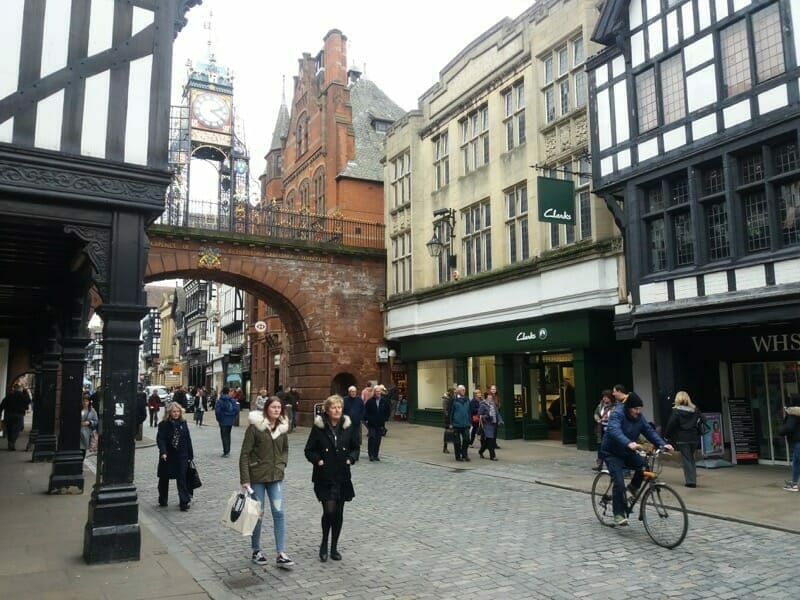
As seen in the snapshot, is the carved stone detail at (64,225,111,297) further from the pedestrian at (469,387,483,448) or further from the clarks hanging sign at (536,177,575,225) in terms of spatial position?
the clarks hanging sign at (536,177,575,225)

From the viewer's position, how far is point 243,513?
6406 mm

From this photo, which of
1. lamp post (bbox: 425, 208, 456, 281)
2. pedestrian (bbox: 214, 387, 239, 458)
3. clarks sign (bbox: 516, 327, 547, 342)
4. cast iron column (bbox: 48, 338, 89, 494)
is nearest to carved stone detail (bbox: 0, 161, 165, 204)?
cast iron column (bbox: 48, 338, 89, 494)

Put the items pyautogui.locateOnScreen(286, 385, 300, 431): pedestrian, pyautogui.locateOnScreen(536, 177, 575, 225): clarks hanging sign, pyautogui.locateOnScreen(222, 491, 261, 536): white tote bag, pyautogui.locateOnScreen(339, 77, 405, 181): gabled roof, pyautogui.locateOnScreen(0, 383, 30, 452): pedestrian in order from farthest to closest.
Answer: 1. pyautogui.locateOnScreen(339, 77, 405, 181): gabled roof
2. pyautogui.locateOnScreen(286, 385, 300, 431): pedestrian
3. pyautogui.locateOnScreen(0, 383, 30, 452): pedestrian
4. pyautogui.locateOnScreen(536, 177, 575, 225): clarks hanging sign
5. pyautogui.locateOnScreen(222, 491, 261, 536): white tote bag

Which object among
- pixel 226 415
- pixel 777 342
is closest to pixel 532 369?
pixel 777 342

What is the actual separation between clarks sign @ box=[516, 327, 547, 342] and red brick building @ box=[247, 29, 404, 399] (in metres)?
10.1

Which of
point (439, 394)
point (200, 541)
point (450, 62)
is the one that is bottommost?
point (200, 541)

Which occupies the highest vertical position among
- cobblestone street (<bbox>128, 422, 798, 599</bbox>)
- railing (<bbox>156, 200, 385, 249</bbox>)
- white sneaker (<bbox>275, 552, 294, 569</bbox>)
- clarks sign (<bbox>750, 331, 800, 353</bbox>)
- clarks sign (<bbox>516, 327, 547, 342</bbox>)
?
railing (<bbox>156, 200, 385, 249</bbox>)

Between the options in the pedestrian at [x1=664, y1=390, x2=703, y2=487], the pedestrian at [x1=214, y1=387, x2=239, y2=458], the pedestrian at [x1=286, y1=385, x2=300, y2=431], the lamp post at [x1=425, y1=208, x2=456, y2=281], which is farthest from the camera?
the pedestrian at [x1=286, y1=385, x2=300, y2=431]

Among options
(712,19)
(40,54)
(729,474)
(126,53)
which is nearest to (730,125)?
(712,19)

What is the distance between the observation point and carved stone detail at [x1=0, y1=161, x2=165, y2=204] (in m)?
7.07

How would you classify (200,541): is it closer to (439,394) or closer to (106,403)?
(106,403)

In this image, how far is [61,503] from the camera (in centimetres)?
1066

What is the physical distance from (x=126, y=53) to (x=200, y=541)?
19.8 ft

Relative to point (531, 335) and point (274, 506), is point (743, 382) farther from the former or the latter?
point (274, 506)
